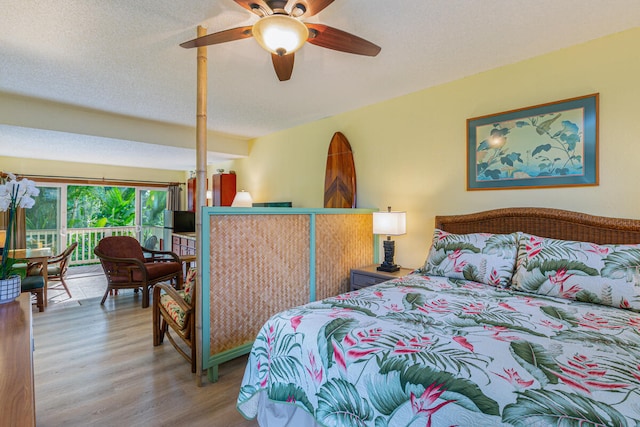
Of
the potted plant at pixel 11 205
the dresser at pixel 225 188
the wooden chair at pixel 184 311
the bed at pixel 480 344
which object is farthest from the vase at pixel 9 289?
the dresser at pixel 225 188

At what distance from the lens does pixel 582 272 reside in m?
1.74

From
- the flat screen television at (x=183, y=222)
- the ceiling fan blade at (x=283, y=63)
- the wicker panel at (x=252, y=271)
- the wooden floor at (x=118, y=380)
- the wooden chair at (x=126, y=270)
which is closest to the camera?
the wooden floor at (x=118, y=380)

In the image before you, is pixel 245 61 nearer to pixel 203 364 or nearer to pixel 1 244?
pixel 203 364

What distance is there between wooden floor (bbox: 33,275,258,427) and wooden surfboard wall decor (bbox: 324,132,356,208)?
6.52 feet

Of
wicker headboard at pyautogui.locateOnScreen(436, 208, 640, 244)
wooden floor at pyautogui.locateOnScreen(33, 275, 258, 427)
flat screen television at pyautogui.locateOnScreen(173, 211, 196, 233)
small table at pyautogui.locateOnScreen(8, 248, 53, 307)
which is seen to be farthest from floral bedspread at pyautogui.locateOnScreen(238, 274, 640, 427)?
flat screen television at pyautogui.locateOnScreen(173, 211, 196, 233)

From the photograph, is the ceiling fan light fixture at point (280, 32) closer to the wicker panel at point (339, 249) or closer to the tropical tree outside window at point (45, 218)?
the wicker panel at point (339, 249)

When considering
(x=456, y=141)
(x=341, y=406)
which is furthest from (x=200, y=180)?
(x=456, y=141)

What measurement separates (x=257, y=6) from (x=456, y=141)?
2.08 m

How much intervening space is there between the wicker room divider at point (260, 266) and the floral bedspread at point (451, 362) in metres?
0.73

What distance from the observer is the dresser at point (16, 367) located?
0.75 metres

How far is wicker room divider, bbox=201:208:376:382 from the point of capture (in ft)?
6.92

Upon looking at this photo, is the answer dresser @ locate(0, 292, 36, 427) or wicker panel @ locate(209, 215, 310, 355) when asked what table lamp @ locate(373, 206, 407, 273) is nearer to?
wicker panel @ locate(209, 215, 310, 355)

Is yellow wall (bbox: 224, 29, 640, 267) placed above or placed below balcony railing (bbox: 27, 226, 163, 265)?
above

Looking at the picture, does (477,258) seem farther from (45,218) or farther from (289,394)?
(45,218)
